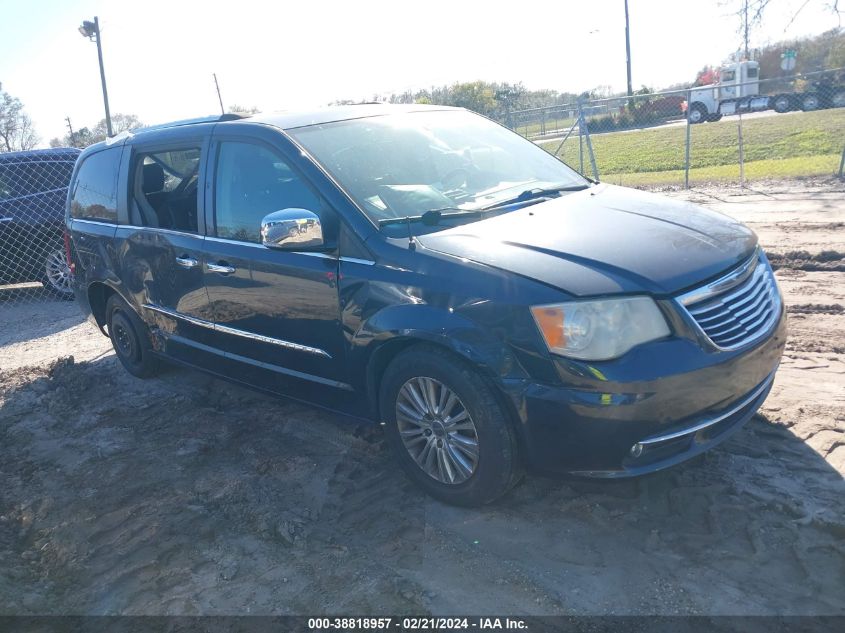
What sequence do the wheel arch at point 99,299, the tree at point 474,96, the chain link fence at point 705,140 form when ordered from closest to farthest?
the wheel arch at point 99,299, the chain link fence at point 705,140, the tree at point 474,96

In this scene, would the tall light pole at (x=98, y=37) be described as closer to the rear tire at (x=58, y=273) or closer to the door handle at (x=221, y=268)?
the rear tire at (x=58, y=273)

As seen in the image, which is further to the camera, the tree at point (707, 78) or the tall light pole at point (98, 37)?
the tree at point (707, 78)

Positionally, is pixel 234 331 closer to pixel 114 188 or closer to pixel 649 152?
pixel 114 188

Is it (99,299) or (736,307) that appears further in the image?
(99,299)

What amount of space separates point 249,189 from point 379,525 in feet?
7.00

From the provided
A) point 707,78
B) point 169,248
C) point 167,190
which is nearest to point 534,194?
point 169,248

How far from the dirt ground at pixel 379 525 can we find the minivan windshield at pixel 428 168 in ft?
4.89

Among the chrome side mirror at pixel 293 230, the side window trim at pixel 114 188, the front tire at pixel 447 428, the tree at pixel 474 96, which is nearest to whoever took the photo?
the front tire at pixel 447 428

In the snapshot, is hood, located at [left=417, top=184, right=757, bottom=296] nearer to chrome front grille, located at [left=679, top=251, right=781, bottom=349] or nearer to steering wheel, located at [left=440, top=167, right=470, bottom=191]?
chrome front grille, located at [left=679, top=251, right=781, bottom=349]

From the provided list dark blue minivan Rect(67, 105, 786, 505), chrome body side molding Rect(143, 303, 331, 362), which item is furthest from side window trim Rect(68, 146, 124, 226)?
chrome body side molding Rect(143, 303, 331, 362)

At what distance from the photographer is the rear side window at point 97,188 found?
5.50 metres

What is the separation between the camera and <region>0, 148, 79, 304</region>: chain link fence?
9312 millimetres

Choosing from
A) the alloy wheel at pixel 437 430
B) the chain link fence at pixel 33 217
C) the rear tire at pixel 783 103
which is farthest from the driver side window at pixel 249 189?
the rear tire at pixel 783 103

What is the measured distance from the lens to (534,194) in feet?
13.6
